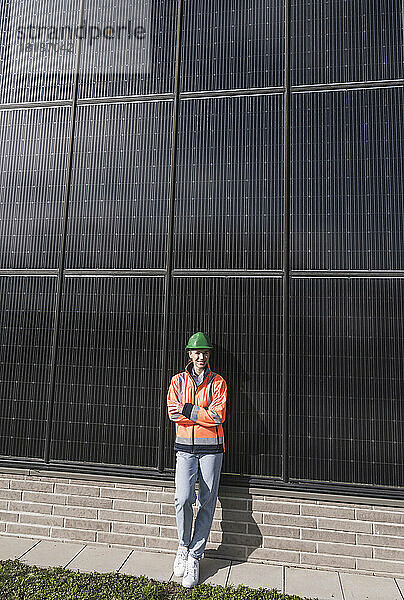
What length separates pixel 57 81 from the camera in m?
6.20

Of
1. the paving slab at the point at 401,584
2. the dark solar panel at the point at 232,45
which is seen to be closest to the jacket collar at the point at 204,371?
the paving slab at the point at 401,584

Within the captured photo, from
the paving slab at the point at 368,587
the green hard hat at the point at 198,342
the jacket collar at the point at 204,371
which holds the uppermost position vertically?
the green hard hat at the point at 198,342

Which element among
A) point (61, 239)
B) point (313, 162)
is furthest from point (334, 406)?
point (61, 239)

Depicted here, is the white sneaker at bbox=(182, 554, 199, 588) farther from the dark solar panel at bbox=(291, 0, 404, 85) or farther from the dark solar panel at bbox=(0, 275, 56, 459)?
the dark solar panel at bbox=(291, 0, 404, 85)

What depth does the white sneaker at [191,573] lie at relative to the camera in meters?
4.41

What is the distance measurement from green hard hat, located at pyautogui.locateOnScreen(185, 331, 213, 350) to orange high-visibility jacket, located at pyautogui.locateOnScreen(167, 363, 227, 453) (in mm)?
284

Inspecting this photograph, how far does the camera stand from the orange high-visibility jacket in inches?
190

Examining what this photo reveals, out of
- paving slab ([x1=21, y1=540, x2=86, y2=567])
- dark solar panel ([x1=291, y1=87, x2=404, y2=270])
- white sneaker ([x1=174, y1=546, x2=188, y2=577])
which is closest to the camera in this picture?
white sneaker ([x1=174, y1=546, x2=188, y2=577])

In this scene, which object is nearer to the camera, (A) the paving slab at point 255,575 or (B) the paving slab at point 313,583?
(B) the paving slab at point 313,583

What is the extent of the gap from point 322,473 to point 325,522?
477mm

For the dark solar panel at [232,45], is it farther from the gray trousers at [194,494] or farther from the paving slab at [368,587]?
the paving slab at [368,587]

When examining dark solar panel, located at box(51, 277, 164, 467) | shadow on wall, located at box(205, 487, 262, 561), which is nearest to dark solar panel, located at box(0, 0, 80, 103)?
dark solar panel, located at box(51, 277, 164, 467)

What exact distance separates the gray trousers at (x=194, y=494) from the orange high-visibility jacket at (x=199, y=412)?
119mm

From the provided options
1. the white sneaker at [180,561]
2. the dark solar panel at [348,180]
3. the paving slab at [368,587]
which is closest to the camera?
the paving slab at [368,587]
